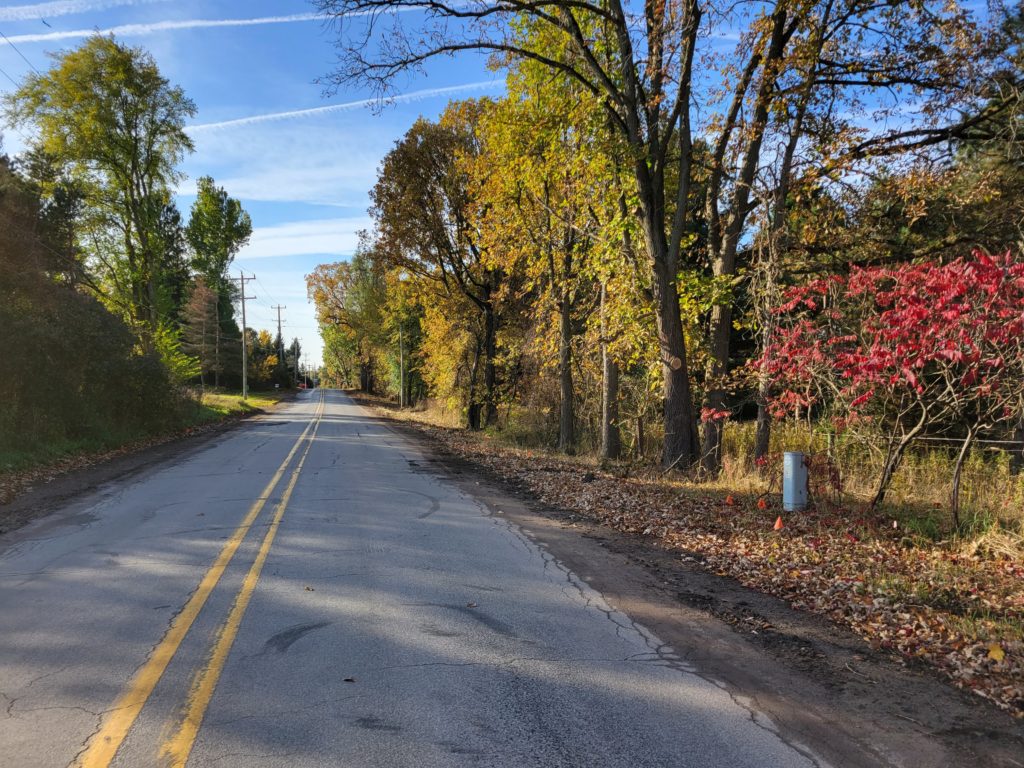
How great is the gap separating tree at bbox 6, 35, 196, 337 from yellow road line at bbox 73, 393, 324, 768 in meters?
21.2

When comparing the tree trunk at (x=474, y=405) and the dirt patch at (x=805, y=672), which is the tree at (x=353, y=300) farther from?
the dirt patch at (x=805, y=672)

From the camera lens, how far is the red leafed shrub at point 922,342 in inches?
261

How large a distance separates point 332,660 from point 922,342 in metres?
6.97

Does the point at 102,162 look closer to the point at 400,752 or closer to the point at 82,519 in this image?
the point at 82,519

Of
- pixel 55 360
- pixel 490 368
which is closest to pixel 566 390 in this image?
pixel 490 368

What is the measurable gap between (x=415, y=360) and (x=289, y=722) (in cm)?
4773

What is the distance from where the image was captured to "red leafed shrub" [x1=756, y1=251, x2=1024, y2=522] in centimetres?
664

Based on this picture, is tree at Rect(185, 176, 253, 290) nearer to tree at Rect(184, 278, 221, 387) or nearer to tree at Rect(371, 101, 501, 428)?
tree at Rect(184, 278, 221, 387)

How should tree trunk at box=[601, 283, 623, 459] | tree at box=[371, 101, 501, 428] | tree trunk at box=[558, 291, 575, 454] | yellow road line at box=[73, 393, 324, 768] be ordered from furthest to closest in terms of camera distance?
tree at box=[371, 101, 501, 428] → tree trunk at box=[558, 291, 575, 454] → tree trunk at box=[601, 283, 623, 459] → yellow road line at box=[73, 393, 324, 768]

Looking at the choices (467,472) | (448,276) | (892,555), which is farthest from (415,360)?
(892,555)

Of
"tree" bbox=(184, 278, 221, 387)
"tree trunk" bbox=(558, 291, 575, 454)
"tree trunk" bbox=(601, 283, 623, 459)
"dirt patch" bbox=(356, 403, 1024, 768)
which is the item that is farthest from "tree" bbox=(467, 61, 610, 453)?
"tree" bbox=(184, 278, 221, 387)

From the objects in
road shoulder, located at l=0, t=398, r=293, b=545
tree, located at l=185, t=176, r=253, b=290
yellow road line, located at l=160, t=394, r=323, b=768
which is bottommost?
road shoulder, located at l=0, t=398, r=293, b=545

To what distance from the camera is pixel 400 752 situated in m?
3.15

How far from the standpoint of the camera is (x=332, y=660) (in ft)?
13.8
